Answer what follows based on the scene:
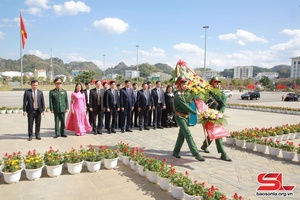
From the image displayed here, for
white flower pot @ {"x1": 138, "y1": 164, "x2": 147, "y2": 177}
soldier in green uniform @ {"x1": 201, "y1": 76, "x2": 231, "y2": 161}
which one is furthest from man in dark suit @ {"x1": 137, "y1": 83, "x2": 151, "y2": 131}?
white flower pot @ {"x1": 138, "y1": 164, "x2": 147, "y2": 177}

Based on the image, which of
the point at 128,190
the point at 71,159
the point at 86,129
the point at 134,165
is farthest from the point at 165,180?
the point at 86,129

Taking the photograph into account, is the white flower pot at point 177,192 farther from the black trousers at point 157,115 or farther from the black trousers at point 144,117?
the black trousers at point 157,115

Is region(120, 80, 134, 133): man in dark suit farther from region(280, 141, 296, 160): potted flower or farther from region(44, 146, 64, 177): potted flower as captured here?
region(280, 141, 296, 160): potted flower

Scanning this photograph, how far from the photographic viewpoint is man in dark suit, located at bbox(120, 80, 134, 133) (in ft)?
27.8

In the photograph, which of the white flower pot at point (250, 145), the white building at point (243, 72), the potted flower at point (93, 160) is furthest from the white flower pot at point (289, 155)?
the white building at point (243, 72)

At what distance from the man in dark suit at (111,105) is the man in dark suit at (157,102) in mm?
1437

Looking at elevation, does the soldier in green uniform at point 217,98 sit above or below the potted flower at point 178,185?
above

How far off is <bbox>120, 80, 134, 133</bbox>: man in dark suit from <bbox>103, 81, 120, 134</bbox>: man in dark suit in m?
0.20

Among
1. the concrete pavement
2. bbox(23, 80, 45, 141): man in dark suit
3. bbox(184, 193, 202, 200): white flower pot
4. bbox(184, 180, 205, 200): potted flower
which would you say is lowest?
the concrete pavement

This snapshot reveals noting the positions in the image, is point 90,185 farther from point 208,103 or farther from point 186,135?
point 208,103

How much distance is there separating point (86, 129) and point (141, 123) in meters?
1.99

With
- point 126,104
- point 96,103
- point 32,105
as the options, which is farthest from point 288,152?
point 32,105

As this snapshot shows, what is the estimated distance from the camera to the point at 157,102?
910cm

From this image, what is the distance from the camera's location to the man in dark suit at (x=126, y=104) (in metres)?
8.48
